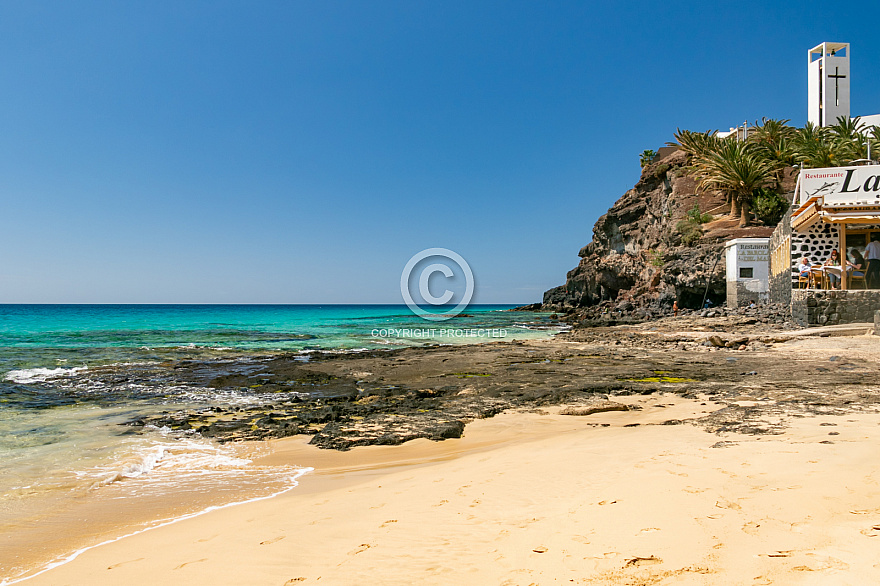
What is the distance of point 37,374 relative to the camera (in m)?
15.2

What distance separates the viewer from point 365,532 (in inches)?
144

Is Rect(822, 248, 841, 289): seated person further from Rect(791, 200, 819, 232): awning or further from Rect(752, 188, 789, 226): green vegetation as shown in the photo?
Rect(752, 188, 789, 226): green vegetation

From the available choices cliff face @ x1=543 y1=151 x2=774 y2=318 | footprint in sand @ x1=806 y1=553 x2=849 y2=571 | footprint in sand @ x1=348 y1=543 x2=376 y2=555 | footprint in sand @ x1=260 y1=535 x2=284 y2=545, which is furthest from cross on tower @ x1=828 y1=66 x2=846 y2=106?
footprint in sand @ x1=260 y1=535 x2=284 y2=545

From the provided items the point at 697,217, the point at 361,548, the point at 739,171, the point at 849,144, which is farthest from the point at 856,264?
the point at 361,548

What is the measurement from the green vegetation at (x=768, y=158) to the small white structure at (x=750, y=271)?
28.1 feet

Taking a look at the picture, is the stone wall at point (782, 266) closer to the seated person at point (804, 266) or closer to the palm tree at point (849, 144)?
the seated person at point (804, 266)

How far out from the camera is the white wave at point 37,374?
14128mm

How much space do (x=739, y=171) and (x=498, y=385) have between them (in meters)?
34.8

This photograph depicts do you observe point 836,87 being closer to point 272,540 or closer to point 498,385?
point 498,385

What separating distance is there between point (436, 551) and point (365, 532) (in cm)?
71

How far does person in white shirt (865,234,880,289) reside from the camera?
19.5 m

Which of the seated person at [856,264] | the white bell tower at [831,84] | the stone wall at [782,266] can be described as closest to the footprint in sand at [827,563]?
the seated person at [856,264]

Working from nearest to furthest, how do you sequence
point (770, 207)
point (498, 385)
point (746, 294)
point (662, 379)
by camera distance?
point (662, 379)
point (498, 385)
point (746, 294)
point (770, 207)

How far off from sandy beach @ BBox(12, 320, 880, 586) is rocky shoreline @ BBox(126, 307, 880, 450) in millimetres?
1635
